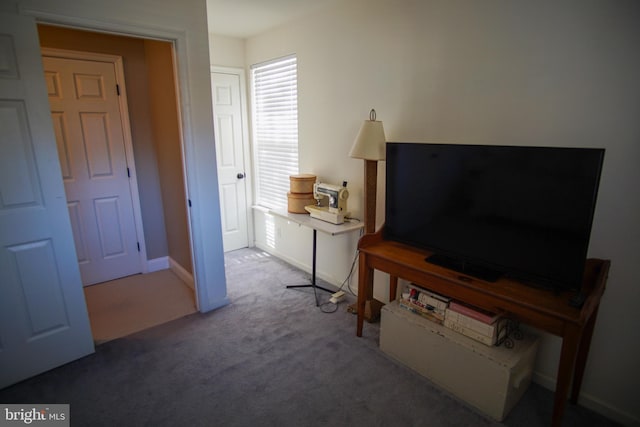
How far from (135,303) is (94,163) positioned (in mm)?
1407

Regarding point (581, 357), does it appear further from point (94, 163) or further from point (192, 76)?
point (94, 163)

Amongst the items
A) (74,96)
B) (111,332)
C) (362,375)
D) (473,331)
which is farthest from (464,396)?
(74,96)

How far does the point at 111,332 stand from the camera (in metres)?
2.64

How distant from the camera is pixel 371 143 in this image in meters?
2.39

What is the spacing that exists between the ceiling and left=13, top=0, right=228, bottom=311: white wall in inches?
20.9

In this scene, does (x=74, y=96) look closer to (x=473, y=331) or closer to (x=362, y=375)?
(x=362, y=375)

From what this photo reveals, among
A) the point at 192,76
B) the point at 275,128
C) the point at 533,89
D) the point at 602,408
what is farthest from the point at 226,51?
the point at 602,408

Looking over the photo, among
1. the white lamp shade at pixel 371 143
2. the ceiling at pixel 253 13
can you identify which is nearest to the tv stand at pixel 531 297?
the white lamp shade at pixel 371 143

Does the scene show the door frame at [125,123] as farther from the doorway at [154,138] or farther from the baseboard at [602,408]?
the baseboard at [602,408]

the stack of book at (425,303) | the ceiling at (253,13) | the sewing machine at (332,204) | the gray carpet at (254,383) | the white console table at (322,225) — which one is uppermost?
the ceiling at (253,13)

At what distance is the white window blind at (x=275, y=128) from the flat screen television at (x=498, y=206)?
5.48 ft

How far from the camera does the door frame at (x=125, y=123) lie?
304 cm

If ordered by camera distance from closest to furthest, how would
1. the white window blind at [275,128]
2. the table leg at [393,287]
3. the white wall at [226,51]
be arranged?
1. the table leg at [393,287]
2. the white window blind at [275,128]
3. the white wall at [226,51]

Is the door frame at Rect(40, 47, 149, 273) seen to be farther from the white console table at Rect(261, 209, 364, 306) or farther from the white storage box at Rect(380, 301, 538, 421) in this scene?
the white storage box at Rect(380, 301, 538, 421)
